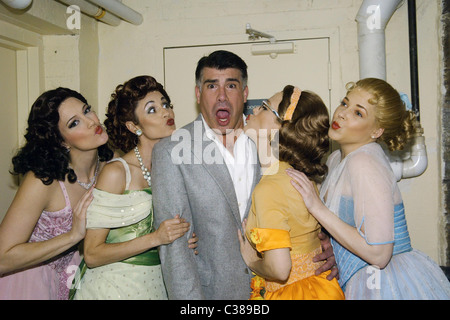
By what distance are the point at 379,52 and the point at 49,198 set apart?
225 cm

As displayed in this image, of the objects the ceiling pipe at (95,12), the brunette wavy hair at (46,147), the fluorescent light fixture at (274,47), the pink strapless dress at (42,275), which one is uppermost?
the ceiling pipe at (95,12)

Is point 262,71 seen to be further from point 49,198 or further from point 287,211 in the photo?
point 49,198

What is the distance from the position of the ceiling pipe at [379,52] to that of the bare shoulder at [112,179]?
1789 millimetres

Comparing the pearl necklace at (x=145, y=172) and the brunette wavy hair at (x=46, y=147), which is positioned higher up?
the brunette wavy hair at (x=46, y=147)

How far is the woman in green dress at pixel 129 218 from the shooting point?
1.98 m

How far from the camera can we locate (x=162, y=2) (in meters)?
3.35

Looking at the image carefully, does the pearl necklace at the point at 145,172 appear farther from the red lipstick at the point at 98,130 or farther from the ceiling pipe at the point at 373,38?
the ceiling pipe at the point at 373,38

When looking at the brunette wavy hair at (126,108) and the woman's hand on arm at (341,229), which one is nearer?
the woman's hand on arm at (341,229)

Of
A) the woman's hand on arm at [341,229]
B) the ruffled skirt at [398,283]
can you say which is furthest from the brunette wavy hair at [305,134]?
the ruffled skirt at [398,283]

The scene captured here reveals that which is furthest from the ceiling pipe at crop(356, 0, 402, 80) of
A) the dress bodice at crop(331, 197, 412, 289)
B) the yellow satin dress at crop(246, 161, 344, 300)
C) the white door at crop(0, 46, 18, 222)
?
the white door at crop(0, 46, 18, 222)

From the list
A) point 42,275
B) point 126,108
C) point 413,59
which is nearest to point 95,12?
point 126,108

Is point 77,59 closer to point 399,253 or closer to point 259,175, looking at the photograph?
point 259,175
